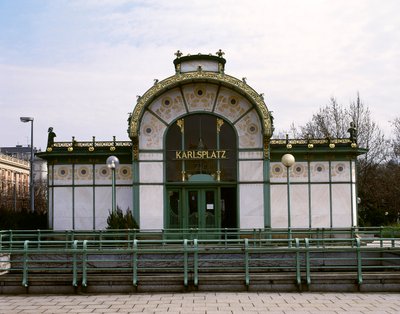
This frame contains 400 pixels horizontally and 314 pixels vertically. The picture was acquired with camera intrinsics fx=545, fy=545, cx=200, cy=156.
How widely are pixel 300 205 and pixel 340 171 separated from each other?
2.49 meters

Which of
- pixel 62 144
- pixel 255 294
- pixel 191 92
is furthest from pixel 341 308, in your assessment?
pixel 62 144

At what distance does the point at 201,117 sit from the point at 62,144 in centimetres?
685

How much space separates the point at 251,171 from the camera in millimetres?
25250

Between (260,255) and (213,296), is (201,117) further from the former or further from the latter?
(213,296)

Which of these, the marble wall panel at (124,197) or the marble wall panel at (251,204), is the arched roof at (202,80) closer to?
the marble wall panel at (251,204)

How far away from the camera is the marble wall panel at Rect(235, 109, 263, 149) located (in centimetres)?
2536

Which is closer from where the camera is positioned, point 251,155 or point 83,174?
point 251,155

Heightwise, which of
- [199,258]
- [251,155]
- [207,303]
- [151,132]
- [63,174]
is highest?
[151,132]

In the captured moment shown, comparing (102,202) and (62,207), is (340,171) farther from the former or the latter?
(62,207)

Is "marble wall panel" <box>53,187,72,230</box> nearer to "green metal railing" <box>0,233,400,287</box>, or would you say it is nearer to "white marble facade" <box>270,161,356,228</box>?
"green metal railing" <box>0,233,400,287</box>

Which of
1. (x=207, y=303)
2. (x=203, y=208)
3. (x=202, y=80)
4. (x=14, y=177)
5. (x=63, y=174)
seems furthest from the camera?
(x=14, y=177)

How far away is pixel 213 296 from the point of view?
13789mm

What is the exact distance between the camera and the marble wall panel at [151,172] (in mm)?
25203

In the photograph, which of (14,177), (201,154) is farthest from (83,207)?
(14,177)
